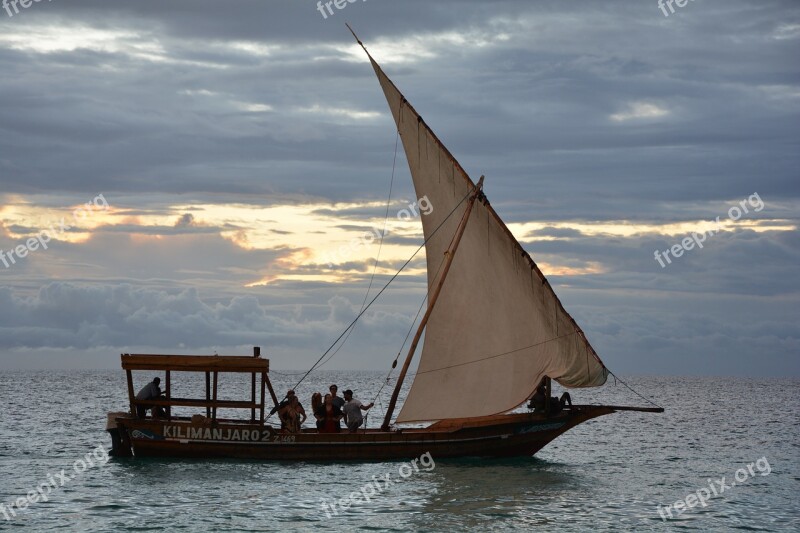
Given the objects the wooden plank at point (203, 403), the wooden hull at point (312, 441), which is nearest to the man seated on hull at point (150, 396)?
the wooden plank at point (203, 403)

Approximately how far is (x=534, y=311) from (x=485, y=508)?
28.0 feet

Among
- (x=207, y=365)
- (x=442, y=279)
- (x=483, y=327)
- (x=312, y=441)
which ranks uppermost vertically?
(x=442, y=279)

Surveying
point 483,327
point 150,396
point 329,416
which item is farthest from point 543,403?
point 150,396

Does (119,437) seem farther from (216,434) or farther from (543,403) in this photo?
(543,403)

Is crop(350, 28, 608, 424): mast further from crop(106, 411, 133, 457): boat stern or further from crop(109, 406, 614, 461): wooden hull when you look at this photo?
crop(106, 411, 133, 457): boat stern

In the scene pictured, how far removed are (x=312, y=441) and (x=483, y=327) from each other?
7099 millimetres

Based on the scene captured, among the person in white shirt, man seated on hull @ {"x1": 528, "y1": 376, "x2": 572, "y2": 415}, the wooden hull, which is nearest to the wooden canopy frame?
the wooden hull

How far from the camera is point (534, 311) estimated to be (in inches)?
1273

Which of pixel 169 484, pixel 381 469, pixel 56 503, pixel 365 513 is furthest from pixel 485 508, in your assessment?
pixel 56 503

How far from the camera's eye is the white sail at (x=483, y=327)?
32250 millimetres

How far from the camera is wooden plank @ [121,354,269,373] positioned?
97.8ft

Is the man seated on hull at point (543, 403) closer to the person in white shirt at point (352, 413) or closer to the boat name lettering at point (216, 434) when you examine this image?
the person in white shirt at point (352, 413)

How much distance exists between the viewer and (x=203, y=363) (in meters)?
29.9

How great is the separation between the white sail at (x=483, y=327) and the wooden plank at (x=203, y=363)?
18.8ft
